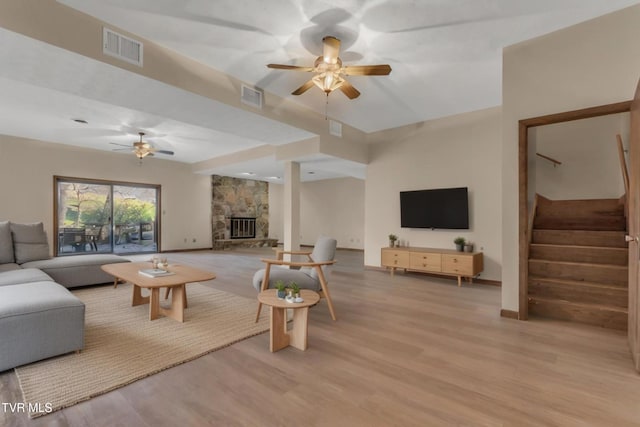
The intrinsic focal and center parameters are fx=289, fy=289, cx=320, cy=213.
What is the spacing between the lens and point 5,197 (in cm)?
620

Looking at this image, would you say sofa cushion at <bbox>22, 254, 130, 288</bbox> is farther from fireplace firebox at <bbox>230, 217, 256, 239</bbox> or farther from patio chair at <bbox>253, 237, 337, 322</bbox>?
fireplace firebox at <bbox>230, 217, 256, 239</bbox>

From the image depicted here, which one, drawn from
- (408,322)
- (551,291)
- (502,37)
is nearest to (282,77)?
(502,37)

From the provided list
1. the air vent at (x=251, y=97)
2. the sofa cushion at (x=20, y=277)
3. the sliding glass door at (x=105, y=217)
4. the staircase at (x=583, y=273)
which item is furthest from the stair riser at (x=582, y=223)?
the sliding glass door at (x=105, y=217)

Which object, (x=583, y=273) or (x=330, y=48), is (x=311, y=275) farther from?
(x=583, y=273)

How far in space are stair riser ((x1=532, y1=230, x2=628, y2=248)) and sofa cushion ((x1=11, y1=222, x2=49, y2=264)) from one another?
23.4 ft

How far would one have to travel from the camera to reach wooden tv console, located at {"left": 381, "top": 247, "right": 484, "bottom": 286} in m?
4.74

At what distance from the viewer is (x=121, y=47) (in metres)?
2.80

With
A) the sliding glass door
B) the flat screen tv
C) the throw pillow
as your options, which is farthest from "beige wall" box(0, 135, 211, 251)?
the flat screen tv

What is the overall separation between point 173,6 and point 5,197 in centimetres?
677

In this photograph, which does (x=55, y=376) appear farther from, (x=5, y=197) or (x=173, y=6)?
(x=5, y=197)

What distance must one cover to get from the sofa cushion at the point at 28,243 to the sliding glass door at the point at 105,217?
10.2 ft

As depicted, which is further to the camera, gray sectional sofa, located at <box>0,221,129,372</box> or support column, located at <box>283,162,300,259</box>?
support column, located at <box>283,162,300,259</box>

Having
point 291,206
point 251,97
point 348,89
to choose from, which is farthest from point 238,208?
point 348,89

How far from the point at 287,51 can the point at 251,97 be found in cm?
97
